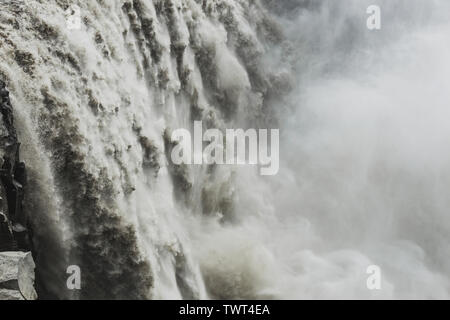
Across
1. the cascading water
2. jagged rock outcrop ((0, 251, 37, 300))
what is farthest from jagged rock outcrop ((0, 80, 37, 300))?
the cascading water

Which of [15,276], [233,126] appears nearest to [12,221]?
[15,276]

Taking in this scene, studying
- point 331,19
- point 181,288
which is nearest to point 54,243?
point 181,288

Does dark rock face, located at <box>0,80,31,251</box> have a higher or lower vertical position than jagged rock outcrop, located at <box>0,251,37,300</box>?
higher

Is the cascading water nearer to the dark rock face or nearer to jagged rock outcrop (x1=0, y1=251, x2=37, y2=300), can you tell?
the dark rock face

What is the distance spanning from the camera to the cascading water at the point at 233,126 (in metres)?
6.63

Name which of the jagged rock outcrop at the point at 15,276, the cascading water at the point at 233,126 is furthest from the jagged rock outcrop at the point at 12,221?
the cascading water at the point at 233,126

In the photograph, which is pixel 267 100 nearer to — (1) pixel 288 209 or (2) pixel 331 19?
(1) pixel 288 209

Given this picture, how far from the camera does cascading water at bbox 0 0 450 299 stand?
663 cm

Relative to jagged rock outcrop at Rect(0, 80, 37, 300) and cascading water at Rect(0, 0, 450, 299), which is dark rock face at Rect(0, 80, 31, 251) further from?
cascading water at Rect(0, 0, 450, 299)

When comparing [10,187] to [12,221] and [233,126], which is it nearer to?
[12,221]

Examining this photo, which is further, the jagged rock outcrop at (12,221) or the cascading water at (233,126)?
the cascading water at (233,126)

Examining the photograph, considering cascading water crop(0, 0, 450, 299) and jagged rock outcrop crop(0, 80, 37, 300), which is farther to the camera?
cascading water crop(0, 0, 450, 299)

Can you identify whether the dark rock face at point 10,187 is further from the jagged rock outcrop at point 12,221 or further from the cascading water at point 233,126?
the cascading water at point 233,126

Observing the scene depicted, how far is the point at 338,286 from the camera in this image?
31.6ft
